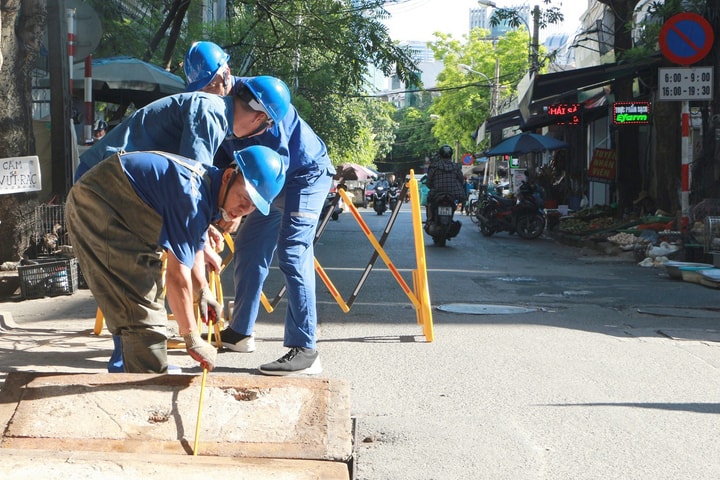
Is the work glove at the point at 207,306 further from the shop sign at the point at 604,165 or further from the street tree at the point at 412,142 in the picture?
the street tree at the point at 412,142

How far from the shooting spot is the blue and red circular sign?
1269cm

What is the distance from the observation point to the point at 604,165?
→ 71.6 feet

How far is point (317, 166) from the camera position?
19.0 ft

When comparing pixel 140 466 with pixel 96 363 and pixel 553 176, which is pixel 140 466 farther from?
pixel 553 176

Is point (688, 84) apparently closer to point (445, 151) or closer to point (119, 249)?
point (445, 151)

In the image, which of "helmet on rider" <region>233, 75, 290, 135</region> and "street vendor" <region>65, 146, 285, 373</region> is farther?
"helmet on rider" <region>233, 75, 290, 135</region>

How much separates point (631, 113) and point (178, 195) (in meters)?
15.6

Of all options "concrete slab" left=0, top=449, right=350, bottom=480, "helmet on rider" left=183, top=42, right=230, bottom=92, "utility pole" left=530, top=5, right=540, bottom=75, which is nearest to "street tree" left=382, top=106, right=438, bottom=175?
"utility pole" left=530, top=5, right=540, bottom=75

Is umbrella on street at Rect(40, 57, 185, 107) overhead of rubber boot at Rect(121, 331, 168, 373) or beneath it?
overhead

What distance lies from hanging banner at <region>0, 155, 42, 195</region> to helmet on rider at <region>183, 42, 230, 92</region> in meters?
3.99

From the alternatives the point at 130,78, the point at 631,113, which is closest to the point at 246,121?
the point at 130,78

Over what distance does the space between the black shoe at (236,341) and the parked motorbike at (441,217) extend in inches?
424

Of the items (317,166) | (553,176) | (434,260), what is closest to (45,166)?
(434,260)

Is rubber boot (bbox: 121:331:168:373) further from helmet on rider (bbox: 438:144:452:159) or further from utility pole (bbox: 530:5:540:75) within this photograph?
utility pole (bbox: 530:5:540:75)
